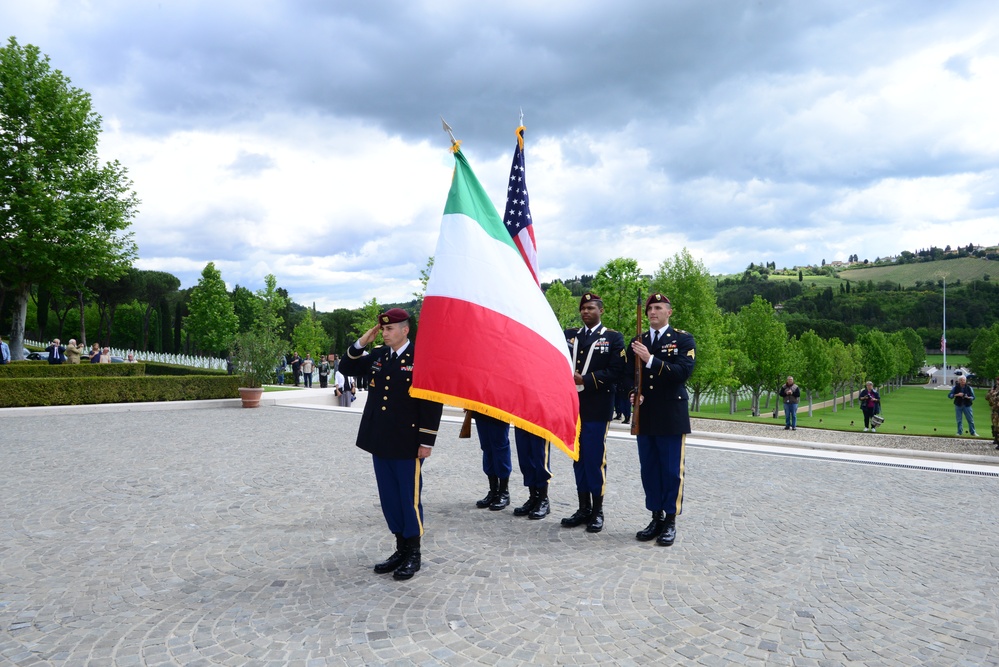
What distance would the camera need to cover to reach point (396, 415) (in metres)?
4.79

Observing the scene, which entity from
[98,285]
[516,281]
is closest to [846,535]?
[516,281]

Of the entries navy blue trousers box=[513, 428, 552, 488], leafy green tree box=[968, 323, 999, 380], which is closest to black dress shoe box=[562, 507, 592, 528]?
navy blue trousers box=[513, 428, 552, 488]

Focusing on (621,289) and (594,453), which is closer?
(594,453)

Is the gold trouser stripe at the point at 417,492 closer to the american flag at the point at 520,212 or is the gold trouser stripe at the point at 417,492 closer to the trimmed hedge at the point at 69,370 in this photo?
the american flag at the point at 520,212

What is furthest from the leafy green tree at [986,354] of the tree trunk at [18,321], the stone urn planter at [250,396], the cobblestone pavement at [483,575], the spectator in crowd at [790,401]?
the tree trunk at [18,321]

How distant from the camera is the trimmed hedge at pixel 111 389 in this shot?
665 inches

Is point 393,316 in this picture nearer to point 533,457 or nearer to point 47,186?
point 533,457

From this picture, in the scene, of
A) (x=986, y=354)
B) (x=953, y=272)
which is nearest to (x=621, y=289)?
(x=986, y=354)

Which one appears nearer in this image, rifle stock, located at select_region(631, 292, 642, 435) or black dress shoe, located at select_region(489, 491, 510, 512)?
rifle stock, located at select_region(631, 292, 642, 435)

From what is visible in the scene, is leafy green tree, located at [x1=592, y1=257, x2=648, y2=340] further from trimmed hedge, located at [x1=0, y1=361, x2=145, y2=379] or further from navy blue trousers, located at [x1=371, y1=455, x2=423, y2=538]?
navy blue trousers, located at [x1=371, y1=455, x2=423, y2=538]

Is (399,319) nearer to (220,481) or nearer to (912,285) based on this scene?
(220,481)

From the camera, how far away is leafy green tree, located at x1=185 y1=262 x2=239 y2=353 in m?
53.2

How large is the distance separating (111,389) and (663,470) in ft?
61.5

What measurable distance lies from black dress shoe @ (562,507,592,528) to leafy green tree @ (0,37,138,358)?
29434 millimetres
